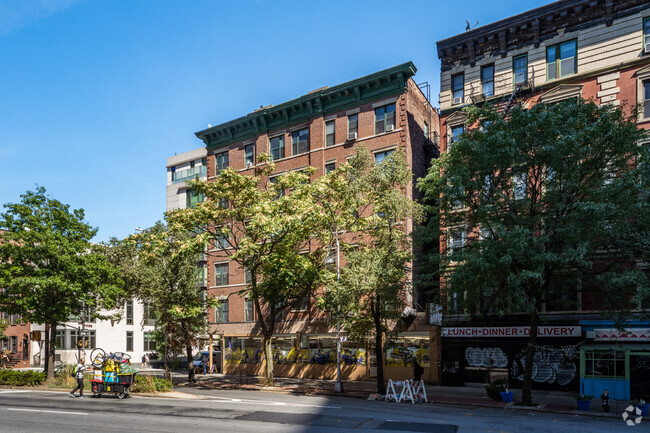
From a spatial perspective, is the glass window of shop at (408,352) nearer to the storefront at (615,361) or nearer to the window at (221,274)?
the storefront at (615,361)

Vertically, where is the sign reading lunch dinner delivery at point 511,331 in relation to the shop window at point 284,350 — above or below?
above

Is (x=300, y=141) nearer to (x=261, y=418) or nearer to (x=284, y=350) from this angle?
(x=284, y=350)

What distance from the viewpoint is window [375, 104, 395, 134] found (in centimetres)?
3681

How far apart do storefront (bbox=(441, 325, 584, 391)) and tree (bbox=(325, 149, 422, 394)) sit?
6163mm

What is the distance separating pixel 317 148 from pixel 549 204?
21.4 meters

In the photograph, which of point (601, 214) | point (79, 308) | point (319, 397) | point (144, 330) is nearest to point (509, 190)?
point (601, 214)

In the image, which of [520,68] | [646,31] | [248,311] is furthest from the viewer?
[248,311]

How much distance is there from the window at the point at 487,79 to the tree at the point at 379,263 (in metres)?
9.15

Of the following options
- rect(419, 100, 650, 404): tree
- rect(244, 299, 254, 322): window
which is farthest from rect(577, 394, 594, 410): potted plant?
rect(244, 299, 254, 322): window

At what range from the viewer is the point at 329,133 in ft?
131

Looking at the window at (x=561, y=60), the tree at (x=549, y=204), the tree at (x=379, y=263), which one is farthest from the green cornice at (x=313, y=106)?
Answer: the tree at (x=549, y=204)

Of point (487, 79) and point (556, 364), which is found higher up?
point (487, 79)

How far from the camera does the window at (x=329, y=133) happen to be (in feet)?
131

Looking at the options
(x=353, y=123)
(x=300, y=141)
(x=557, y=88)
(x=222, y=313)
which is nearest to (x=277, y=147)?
(x=300, y=141)
